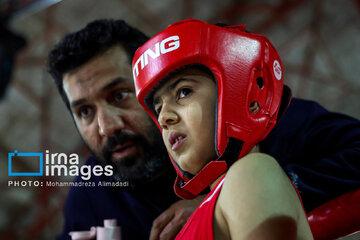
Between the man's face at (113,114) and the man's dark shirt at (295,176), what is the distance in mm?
111

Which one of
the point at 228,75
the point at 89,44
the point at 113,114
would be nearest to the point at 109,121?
the point at 113,114

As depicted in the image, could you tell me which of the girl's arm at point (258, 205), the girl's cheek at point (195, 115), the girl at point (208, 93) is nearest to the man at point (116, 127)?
the girl at point (208, 93)

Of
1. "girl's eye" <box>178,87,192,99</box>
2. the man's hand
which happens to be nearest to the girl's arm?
"girl's eye" <box>178,87,192,99</box>

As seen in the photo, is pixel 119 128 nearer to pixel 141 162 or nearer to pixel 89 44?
pixel 141 162

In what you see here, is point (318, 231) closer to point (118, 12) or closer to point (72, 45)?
point (72, 45)

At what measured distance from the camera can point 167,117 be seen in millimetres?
852

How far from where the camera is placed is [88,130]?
1.28 m

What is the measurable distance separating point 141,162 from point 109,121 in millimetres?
193

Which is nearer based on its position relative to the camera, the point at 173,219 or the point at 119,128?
the point at 173,219

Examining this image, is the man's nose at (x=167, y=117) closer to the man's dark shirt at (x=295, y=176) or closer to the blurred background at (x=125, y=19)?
the man's dark shirt at (x=295, y=176)

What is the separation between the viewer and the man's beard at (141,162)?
126 centimetres

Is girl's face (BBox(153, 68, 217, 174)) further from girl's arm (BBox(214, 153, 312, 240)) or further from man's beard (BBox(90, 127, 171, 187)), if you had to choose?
man's beard (BBox(90, 127, 171, 187))

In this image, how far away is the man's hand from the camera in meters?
1.08

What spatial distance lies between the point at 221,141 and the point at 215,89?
14 centimetres
